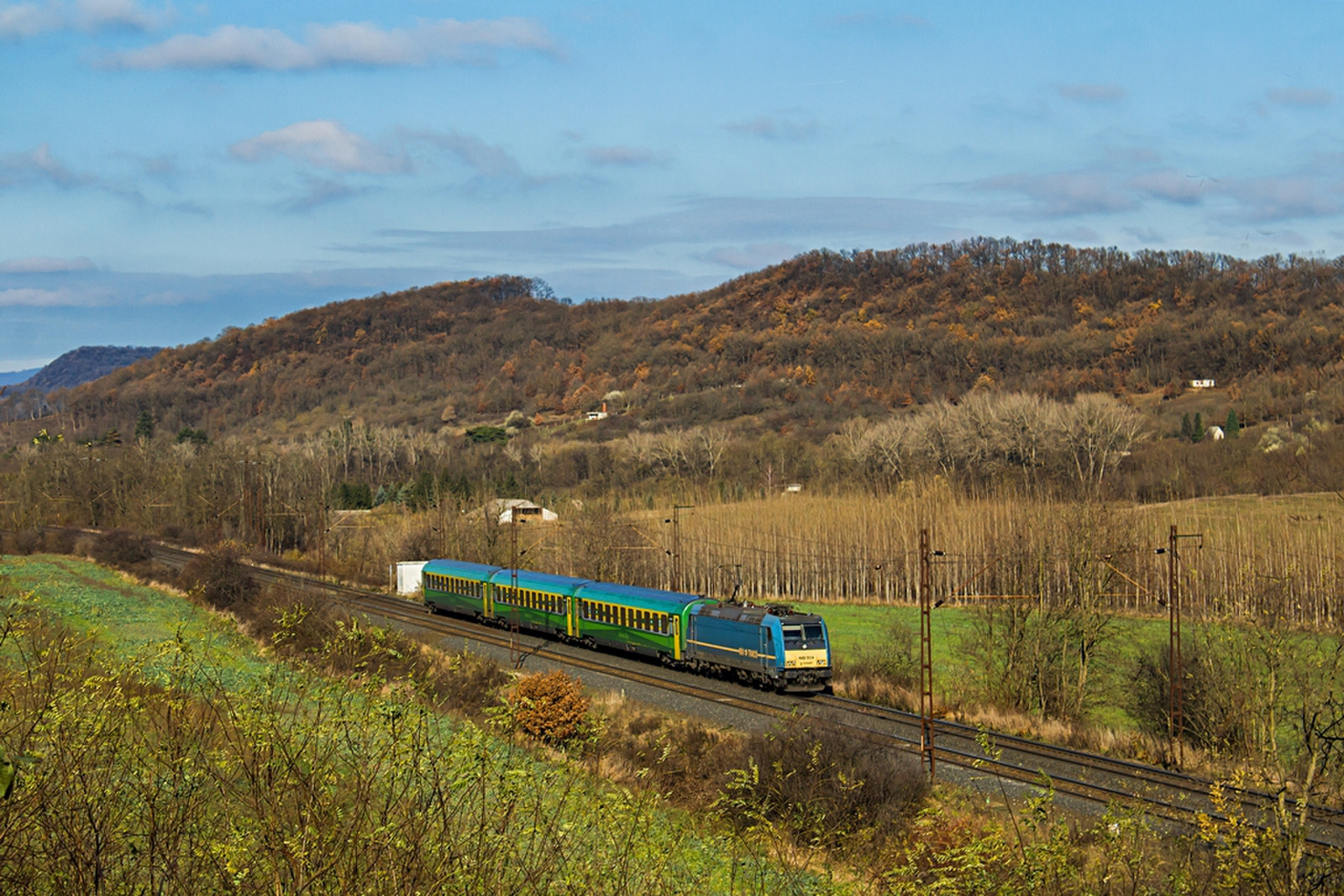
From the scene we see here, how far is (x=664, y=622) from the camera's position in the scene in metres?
35.0

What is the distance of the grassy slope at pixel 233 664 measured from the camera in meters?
7.21

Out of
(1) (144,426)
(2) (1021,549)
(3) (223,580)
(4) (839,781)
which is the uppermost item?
(1) (144,426)

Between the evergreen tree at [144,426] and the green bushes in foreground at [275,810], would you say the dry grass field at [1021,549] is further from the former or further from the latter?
the evergreen tree at [144,426]

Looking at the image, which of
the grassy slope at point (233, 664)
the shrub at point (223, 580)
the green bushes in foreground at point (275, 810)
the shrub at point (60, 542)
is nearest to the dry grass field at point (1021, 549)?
the shrub at point (223, 580)

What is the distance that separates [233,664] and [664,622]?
593 inches

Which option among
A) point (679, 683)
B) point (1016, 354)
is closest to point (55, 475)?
point (679, 683)

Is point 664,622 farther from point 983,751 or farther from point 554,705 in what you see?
point 983,751

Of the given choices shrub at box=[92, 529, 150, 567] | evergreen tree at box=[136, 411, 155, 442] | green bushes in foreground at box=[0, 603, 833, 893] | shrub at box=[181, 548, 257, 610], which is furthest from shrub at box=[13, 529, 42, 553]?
evergreen tree at box=[136, 411, 155, 442]

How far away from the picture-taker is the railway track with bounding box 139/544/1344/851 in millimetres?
19750

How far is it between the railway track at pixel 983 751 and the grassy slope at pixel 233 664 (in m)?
3.45

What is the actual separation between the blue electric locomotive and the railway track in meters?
0.58

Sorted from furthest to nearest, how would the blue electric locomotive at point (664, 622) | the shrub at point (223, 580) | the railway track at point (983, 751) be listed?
the shrub at point (223, 580)
the blue electric locomotive at point (664, 622)
the railway track at point (983, 751)

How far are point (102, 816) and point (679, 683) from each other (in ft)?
87.5

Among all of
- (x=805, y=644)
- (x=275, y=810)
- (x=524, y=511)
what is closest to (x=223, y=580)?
(x=805, y=644)
